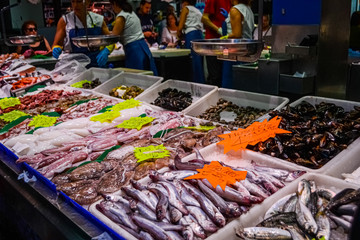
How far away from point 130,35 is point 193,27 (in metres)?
2.94

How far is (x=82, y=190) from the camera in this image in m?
2.09

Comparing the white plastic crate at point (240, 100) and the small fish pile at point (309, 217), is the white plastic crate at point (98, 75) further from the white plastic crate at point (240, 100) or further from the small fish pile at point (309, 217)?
the small fish pile at point (309, 217)

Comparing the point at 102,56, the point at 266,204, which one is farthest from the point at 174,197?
the point at 102,56

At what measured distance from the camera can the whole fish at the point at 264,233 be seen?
145 cm

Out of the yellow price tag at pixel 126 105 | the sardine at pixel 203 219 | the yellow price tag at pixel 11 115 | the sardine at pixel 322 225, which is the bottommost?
the yellow price tag at pixel 11 115

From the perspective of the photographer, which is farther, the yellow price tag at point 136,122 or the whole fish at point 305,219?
→ the yellow price tag at point 136,122

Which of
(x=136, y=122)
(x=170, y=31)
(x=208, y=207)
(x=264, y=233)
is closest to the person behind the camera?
(x=264, y=233)

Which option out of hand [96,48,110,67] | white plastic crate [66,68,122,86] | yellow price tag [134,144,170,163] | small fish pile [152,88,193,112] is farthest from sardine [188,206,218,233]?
hand [96,48,110,67]

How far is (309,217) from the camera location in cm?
155

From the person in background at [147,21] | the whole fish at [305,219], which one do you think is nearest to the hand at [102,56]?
the whole fish at [305,219]

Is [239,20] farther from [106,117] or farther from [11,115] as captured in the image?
[11,115]

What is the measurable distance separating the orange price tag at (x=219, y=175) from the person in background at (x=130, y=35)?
17.7ft

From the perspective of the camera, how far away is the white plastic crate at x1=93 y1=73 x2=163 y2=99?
4.66 m

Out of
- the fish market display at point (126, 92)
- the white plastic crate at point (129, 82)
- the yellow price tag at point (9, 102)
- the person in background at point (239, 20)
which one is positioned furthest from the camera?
the person in background at point (239, 20)
